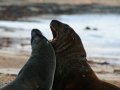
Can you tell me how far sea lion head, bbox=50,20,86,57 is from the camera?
8399 mm

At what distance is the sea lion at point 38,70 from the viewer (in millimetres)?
6914

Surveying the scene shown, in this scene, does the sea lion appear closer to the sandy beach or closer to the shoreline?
the sandy beach

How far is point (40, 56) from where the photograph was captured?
7352 mm

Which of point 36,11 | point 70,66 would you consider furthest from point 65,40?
point 36,11

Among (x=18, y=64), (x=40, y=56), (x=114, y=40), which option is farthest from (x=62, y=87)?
(x=114, y=40)

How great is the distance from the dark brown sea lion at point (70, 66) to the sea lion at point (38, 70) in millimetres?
759

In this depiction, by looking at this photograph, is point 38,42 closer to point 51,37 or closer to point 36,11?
point 51,37

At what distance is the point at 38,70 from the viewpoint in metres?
7.17

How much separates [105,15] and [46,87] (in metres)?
32.6

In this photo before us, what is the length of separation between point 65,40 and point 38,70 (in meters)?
1.50

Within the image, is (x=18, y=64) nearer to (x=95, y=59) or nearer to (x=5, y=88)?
(x=95, y=59)

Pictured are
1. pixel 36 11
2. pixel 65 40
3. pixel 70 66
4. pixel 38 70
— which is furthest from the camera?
pixel 36 11

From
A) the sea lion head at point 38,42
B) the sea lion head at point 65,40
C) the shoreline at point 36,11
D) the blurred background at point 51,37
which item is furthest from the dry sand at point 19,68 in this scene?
the shoreline at point 36,11

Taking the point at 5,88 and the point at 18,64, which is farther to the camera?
the point at 18,64
